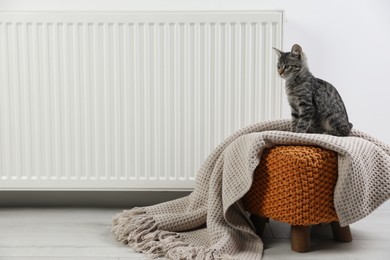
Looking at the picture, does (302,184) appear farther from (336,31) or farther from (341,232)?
(336,31)

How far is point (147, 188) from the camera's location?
2023 mm

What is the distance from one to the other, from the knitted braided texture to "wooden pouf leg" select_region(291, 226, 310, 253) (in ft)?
0.17

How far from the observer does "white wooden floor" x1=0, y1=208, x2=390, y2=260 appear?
156 centimetres

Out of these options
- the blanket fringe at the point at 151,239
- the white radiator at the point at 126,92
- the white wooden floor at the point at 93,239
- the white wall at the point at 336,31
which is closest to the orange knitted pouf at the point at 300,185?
the white wooden floor at the point at 93,239

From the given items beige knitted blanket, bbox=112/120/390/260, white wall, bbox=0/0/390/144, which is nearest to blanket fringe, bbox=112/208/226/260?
beige knitted blanket, bbox=112/120/390/260

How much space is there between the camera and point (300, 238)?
1586 millimetres

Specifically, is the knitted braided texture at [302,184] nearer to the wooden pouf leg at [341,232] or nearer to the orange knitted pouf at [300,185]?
the orange knitted pouf at [300,185]

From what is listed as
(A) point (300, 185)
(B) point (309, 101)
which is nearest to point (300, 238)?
(A) point (300, 185)

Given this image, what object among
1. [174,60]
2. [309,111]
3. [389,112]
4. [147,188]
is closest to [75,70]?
[174,60]

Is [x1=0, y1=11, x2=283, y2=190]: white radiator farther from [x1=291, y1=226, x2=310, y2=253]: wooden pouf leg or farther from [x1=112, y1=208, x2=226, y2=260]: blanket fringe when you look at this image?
[x1=291, y1=226, x2=310, y2=253]: wooden pouf leg

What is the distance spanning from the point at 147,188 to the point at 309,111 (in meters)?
0.68

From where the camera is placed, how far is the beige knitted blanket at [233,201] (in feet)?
4.93

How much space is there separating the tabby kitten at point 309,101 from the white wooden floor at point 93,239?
35 cm

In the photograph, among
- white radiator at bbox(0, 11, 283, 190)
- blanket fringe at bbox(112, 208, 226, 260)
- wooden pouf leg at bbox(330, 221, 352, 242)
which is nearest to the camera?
blanket fringe at bbox(112, 208, 226, 260)
